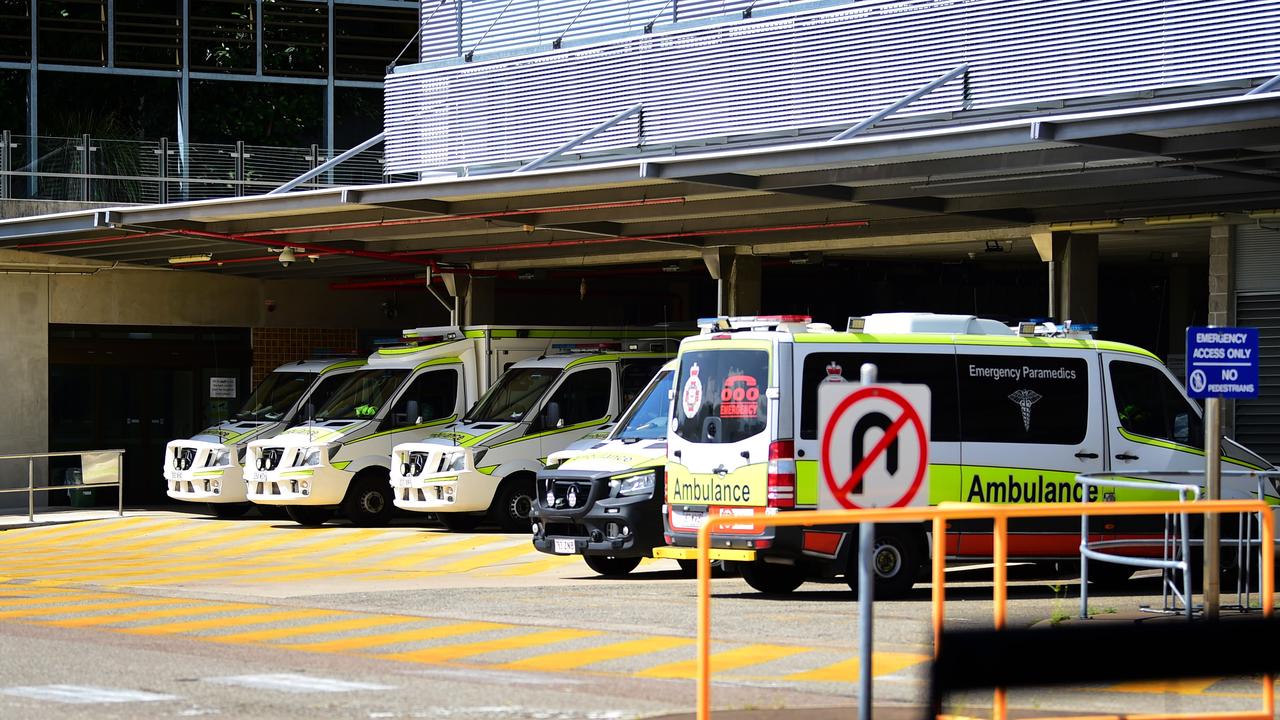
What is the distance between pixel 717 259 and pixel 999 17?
7.36 metres

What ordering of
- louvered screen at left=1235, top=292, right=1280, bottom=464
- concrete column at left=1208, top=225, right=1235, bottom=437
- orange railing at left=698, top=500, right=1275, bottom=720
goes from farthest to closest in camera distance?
concrete column at left=1208, top=225, right=1235, bottom=437 → louvered screen at left=1235, top=292, right=1280, bottom=464 → orange railing at left=698, top=500, right=1275, bottom=720

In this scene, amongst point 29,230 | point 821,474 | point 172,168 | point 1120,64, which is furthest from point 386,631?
point 172,168

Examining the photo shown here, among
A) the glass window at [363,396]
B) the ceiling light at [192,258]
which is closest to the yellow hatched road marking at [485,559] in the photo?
the glass window at [363,396]

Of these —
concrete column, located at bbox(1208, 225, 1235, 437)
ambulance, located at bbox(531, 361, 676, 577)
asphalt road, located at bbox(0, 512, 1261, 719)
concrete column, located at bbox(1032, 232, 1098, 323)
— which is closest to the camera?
asphalt road, located at bbox(0, 512, 1261, 719)

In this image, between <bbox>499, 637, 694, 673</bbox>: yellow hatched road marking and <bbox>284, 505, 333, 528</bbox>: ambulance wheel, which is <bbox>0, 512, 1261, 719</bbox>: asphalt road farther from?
<bbox>284, 505, 333, 528</bbox>: ambulance wheel

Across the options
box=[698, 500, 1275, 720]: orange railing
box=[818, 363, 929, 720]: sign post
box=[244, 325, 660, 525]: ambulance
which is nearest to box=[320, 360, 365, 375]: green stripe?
box=[244, 325, 660, 525]: ambulance

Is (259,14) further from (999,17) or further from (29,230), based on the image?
(999,17)

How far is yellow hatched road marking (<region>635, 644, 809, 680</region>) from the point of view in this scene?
1033 centimetres

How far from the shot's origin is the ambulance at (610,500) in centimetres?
1653

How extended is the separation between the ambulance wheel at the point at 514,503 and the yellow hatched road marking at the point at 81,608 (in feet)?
25.3

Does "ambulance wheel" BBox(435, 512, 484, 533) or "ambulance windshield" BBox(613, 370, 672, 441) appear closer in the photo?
"ambulance windshield" BBox(613, 370, 672, 441)

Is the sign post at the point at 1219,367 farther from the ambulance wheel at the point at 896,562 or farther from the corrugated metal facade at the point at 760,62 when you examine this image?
the corrugated metal facade at the point at 760,62

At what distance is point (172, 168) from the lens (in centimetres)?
3116

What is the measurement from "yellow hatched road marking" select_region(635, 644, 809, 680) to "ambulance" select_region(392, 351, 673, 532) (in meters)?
11.2
